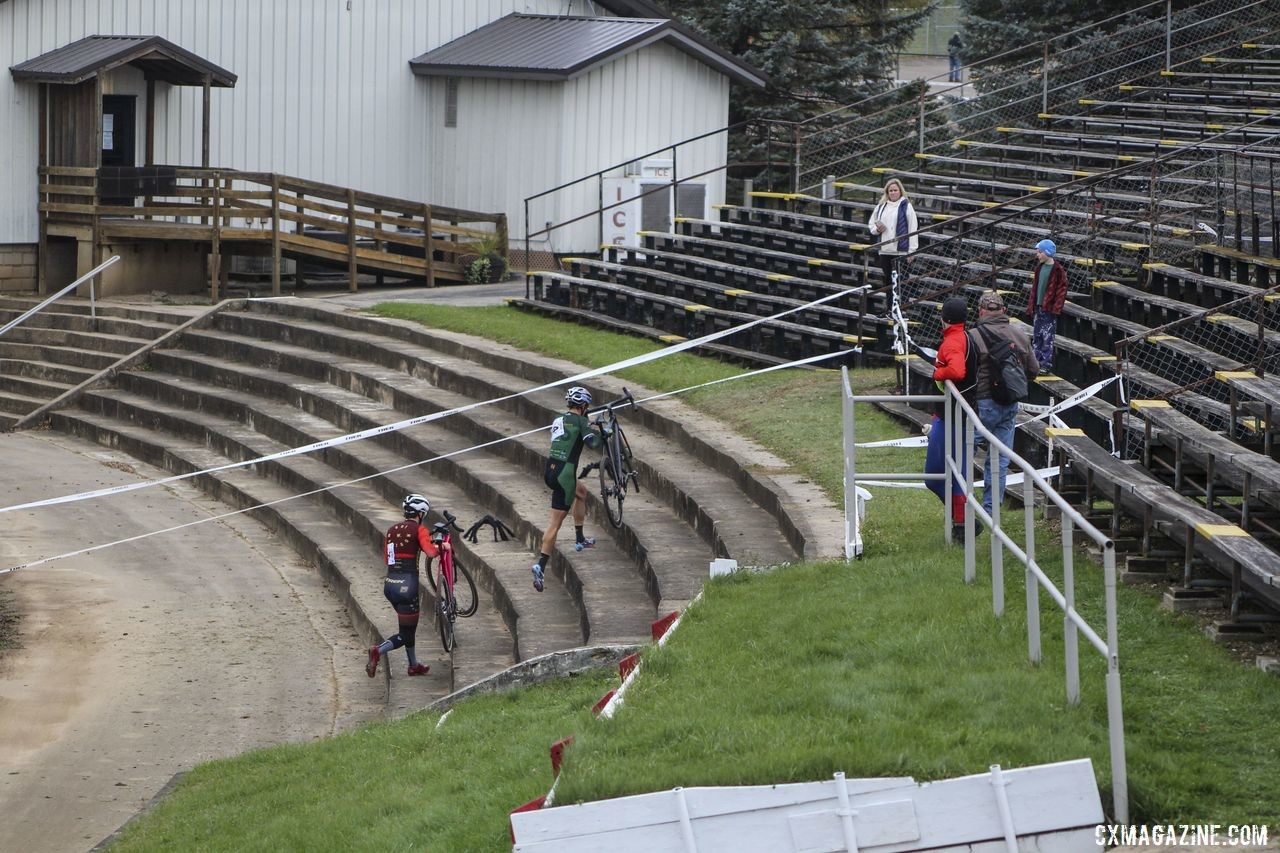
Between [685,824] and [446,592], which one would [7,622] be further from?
[685,824]

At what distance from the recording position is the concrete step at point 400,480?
13.9 meters

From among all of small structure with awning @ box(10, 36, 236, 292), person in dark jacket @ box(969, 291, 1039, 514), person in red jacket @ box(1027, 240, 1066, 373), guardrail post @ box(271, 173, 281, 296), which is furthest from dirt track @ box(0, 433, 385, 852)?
small structure with awning @ box(10, 36, 236, 292)

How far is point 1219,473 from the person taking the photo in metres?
10.9

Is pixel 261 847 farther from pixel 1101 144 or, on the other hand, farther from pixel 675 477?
pixel 1101 144

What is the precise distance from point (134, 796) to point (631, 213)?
19.0 metres

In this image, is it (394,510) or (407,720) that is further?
(394,510)

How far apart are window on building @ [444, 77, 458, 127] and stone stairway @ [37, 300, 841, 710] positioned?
20.0 ft

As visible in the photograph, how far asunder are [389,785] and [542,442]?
9.55 m

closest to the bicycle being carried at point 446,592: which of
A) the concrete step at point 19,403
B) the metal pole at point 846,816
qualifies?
the metal pole at point 846,816

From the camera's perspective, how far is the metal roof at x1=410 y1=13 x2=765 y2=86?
29.9m

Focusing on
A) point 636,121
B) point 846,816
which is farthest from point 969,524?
point 636,121

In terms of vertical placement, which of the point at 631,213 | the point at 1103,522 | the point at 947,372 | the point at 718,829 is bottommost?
the point at 718,829

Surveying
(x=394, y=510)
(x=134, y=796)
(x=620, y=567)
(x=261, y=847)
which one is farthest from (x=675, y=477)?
(x=261, y=847)

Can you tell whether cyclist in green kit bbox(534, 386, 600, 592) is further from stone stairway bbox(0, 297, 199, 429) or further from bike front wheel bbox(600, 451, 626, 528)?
stone stairway bbox(0, 297, 199, 429)
